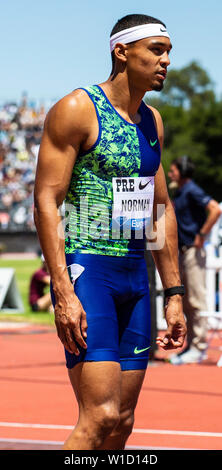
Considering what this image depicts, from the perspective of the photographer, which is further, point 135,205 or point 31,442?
point 31,442

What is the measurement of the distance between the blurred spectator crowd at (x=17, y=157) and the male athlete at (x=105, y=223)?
45246mm

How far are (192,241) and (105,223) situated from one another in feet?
19.7

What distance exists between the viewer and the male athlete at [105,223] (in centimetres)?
351

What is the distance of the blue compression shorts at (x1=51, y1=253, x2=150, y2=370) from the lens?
355 cm

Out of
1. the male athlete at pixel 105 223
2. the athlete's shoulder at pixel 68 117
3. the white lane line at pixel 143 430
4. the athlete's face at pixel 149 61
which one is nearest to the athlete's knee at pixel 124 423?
the male athlete at pixel 105 223

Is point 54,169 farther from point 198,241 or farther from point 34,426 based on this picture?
point 198,241

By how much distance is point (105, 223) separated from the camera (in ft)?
12.1

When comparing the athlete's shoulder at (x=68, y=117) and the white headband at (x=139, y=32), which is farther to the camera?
the white headband at (x=139, y=32)

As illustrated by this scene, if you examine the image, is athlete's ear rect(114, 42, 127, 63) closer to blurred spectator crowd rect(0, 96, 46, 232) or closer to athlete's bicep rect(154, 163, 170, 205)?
athlete's bicep rect(154, 163, 170, 205)

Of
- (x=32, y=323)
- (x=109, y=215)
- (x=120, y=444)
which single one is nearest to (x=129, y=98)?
(x=109, y=215)

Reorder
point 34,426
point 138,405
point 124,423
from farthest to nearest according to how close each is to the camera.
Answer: point 138,405 → point 34,426 → point 124,423

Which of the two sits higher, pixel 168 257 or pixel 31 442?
pixel 168 257


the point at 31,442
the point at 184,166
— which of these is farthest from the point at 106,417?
the point at 184,166

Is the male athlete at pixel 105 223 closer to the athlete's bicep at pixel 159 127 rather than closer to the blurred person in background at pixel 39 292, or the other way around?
the athlete's bicep at pixel 159 127
